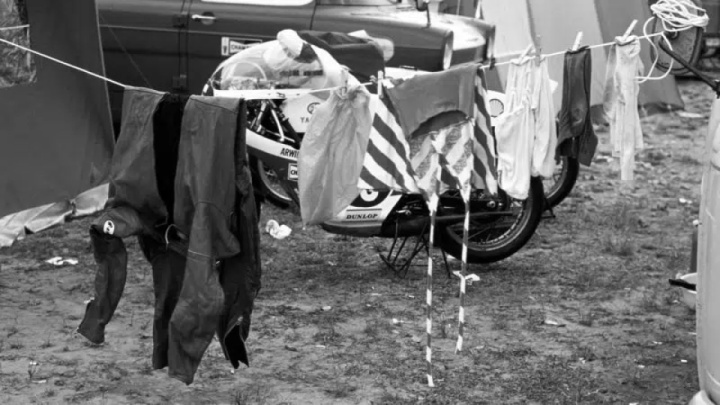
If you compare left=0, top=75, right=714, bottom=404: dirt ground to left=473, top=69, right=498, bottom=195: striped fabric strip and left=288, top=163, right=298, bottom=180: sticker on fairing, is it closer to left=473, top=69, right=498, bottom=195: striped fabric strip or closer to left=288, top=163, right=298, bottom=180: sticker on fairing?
left=288, top=163, right=298, bottom=180: sticker on fairing

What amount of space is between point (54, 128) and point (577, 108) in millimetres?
3752

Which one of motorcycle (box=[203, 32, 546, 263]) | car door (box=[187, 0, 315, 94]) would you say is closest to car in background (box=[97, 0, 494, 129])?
car door (box=[187, 0, 315, 94])

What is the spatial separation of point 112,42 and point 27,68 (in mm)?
2111

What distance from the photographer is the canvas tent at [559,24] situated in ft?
38.6

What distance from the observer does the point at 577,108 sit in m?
6.28

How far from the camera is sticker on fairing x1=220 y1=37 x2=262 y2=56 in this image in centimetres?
970

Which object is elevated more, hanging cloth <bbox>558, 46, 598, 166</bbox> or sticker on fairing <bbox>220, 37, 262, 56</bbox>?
hanging cloth <bbox>558, 46, 598, 166</bbox>

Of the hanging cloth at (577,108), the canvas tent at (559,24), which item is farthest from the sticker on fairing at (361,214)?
the canvas tent at (559,24)

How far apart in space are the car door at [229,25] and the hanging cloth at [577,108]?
12.3 feet

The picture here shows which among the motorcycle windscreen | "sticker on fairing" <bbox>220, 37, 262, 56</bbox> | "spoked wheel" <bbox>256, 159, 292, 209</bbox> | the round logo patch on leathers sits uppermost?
the motorcycle windscreen

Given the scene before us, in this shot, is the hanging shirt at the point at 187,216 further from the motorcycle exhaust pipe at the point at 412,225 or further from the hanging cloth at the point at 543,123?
the motorcycle exhaust pipe at the point at 412,225

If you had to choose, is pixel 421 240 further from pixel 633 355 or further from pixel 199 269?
pixel 199 269

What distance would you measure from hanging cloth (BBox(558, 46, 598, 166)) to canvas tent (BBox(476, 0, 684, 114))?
448cm

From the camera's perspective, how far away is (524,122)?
20.6 ft
